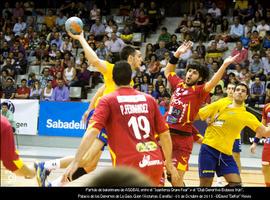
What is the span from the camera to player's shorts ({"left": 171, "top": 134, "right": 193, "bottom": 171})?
772 cm

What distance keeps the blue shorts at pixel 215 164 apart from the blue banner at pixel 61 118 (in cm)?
908

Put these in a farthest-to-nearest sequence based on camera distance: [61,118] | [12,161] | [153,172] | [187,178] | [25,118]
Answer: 1. [25,118]
2. [61,118]
3. [187,178]
4. [153,172]
5. [12,161]

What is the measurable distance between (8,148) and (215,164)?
370 cm

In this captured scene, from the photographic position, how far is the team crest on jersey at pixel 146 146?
551cm

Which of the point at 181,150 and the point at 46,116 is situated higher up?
the point at 181,150

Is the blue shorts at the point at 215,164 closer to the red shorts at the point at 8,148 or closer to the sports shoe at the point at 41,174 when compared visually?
the sports shoe at the point at 41,174

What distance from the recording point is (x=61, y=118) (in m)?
16.8

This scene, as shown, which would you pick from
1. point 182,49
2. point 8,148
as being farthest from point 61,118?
point 8,148

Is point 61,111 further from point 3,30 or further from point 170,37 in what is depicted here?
point 3,30

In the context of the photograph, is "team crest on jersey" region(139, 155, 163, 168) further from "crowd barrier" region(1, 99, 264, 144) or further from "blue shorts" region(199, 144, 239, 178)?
"crowd barrier" region(1, 99, 264, 144)

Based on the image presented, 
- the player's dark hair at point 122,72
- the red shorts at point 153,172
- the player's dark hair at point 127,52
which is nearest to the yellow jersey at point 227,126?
the player's dark hair at point 127,52

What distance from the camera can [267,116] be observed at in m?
9.31

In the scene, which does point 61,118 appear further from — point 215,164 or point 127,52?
point 127,52

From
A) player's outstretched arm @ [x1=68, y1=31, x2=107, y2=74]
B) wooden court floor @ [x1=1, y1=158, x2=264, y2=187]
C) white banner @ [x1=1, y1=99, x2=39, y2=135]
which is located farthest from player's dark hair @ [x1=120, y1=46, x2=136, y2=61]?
white banner @ [x1=1, y1=99, x2=39, y2=135]
